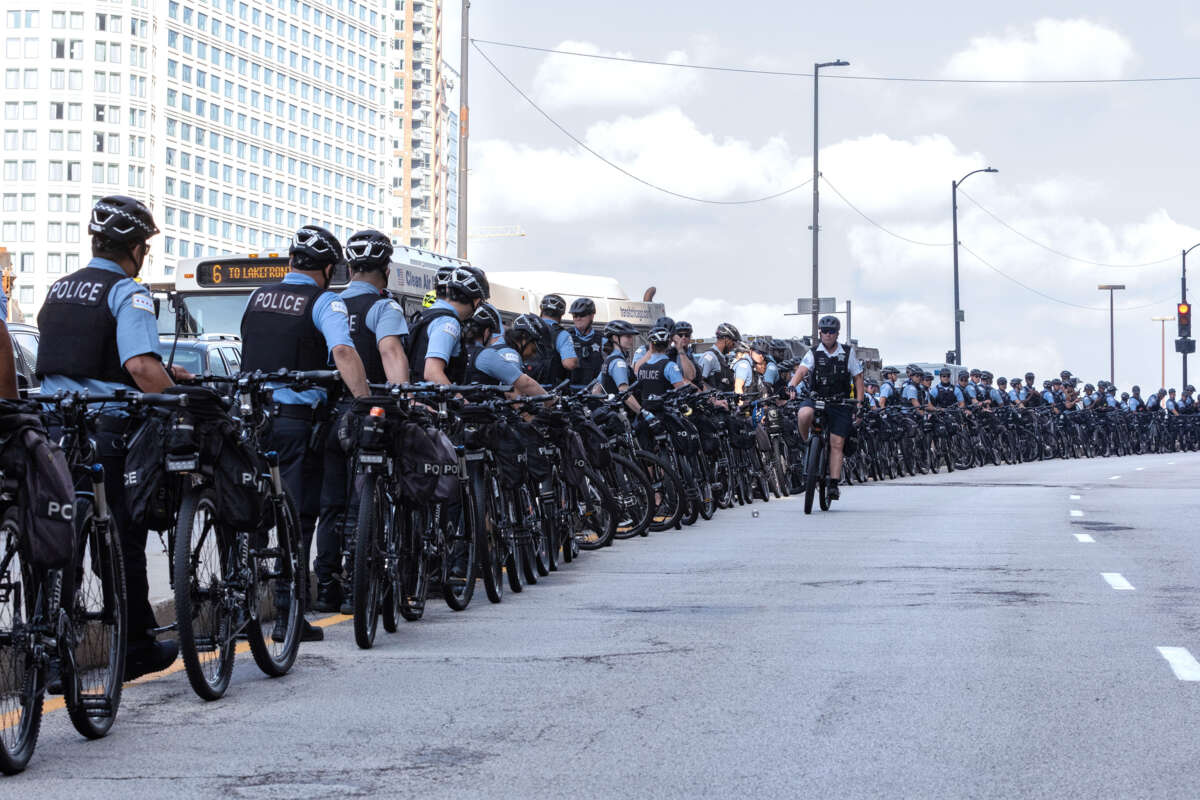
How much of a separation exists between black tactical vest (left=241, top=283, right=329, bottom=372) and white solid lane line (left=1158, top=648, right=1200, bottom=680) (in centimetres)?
386

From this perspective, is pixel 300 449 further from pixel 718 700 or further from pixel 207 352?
pixel 207 352

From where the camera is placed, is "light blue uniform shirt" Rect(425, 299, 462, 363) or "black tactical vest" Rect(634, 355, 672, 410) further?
"black tactical vest" Rect(634, 355, 672, 410)

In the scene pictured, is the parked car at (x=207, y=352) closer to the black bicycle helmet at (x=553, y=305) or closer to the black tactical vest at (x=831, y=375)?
the black tactical vest at (x=831, y=375)

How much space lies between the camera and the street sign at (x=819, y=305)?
41.6m

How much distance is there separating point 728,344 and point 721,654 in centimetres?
1285

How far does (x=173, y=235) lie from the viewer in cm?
13800

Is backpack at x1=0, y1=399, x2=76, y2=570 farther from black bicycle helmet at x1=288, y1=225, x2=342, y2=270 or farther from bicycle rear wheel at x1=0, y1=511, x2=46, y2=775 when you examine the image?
black bicycle helmet at x1=288, y1=225, x2=342, y2=270

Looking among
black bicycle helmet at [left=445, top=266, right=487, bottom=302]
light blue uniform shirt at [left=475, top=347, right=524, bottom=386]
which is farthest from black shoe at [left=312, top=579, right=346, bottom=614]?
light blue uniform shirt at [left=475, top=347, right=524, bottom=386]

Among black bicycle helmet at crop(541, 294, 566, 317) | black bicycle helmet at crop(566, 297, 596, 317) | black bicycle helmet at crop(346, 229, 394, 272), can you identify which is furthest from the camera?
black bicycle helmet at crop(566, 297, 596, 317)

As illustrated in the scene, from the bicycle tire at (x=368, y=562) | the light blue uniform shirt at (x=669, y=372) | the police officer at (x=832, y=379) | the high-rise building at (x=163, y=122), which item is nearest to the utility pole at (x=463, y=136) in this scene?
the police officer at (x=832, y=379)

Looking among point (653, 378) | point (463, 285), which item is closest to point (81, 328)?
point (463, 285)

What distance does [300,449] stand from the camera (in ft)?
28.8

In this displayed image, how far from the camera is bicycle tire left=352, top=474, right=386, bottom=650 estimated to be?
808 centimetres

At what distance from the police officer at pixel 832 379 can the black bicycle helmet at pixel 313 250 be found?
34.9ft
